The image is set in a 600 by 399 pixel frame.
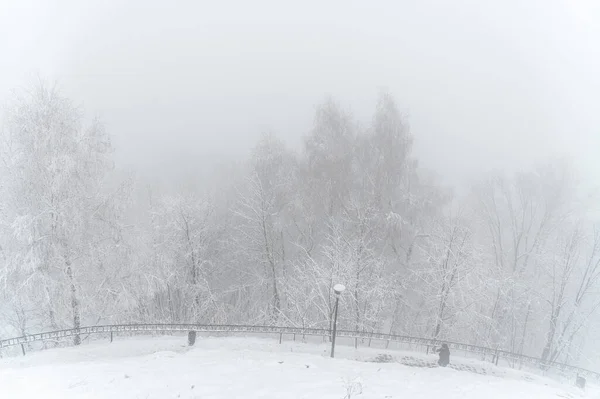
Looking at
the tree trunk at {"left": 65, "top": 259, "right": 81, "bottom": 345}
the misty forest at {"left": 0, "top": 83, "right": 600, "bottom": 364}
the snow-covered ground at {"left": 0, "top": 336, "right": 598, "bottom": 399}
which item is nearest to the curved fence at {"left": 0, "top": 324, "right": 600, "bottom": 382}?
the tree trunk at {"left": 65, "top": 259, "right": 81, "bottom": 345}

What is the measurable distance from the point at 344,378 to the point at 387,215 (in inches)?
429

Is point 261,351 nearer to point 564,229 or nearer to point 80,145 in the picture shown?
point 80,145

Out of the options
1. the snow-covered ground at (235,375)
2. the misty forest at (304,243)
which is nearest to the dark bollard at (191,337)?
the snow-covered ground at (235,375)

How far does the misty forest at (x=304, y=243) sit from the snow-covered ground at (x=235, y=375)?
125 inches

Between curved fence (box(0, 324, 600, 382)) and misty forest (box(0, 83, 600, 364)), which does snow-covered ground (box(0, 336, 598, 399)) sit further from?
misty forest (box(0, 83, 600, 364))

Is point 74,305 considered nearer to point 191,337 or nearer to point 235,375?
point 191,337

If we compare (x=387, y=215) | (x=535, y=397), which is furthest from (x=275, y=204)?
(x=535, y=397)

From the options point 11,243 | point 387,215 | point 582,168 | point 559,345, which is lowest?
point 559,345

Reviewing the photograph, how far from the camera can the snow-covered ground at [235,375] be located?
9.48 meters

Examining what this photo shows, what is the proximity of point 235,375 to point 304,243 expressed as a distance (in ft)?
43.1

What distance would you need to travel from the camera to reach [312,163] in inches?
880

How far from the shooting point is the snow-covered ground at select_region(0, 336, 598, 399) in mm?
9477

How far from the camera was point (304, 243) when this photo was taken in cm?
2347

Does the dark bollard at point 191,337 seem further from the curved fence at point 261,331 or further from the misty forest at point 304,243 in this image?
the misty forest at point 304,243
